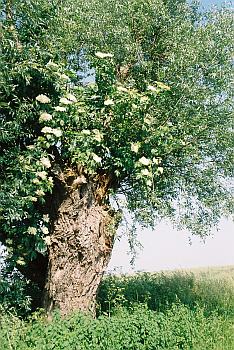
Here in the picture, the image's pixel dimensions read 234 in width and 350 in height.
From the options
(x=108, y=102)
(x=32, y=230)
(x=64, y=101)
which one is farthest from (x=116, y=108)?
(x=32, y=230)

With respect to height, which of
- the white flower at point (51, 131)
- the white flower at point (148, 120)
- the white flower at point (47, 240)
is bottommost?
the white flower at point (47, 240)

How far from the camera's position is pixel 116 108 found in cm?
1155

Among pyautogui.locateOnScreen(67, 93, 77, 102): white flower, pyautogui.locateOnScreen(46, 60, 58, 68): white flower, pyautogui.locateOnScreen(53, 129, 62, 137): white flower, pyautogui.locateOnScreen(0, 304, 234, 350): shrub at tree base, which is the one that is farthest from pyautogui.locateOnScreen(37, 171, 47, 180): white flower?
pyautogui.locateOnScreen(0, 304, 234, 350): shrub at tree base

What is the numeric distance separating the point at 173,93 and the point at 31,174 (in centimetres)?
445

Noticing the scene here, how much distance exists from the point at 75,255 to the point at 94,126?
2735 mm

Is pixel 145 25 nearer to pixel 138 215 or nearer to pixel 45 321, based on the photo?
pixel 138 215

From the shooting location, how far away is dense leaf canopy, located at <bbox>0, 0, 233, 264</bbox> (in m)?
11.1

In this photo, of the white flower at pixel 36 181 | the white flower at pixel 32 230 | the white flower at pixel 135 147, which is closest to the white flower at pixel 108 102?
the white flower at pixel 135 147

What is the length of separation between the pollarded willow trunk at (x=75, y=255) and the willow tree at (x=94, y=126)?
0.07 feet

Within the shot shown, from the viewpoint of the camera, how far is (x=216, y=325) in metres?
12.0

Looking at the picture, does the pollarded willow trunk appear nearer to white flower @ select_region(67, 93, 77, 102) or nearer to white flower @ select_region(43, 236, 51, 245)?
white flower @ select_region(43, 236, 51, 245)

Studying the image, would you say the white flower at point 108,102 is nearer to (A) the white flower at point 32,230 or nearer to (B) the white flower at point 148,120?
(B) the white flower at point 148,120

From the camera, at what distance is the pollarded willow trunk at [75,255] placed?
11.6m

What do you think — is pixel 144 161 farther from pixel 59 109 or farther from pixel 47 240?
pixel 47 240
